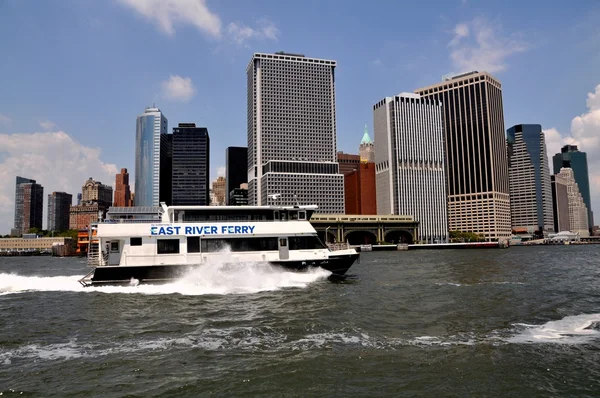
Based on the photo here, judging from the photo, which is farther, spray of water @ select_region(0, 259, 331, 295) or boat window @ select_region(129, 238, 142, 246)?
boat window @ select_region(129, 238, 142, 246)

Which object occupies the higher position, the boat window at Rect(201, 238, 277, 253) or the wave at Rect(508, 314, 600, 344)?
the boat window at Rect(201, 238, 277, 253)

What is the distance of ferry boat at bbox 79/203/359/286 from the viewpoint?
2869 cm

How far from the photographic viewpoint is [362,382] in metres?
10.5

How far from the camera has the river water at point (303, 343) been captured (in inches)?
408

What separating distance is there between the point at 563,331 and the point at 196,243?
72.5 ft

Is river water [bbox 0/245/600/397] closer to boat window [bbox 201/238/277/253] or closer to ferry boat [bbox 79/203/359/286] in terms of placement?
ferry boat [bbox 79/203/359/286]

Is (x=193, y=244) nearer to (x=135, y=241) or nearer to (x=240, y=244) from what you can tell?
(x=240, y=244)

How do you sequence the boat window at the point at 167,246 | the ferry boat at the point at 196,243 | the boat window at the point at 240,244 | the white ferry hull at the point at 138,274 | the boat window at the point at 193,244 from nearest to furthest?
1. the white ferry hull at the point at 138,274
2. the ferry boat at the point at 196,243
3. the boat window at the point at 167,246
4. the boat window at the point at 193,244
5. the boat window at the point at 240,244

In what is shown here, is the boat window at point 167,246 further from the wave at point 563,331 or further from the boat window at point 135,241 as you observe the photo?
the wave at point 563,331

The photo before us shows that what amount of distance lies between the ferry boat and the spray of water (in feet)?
1.48

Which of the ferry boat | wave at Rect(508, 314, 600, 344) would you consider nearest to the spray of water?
the ferry boat

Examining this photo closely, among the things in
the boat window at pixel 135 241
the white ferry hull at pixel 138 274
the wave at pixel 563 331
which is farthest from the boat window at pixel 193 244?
the wave at pixel 563 331

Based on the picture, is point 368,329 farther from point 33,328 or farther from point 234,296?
point 33,328

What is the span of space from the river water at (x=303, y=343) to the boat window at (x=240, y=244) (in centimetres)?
480
